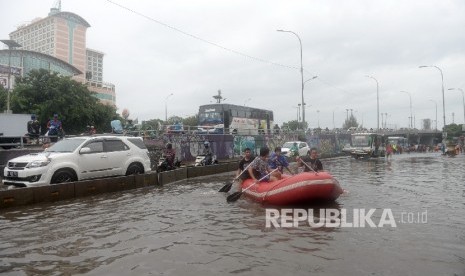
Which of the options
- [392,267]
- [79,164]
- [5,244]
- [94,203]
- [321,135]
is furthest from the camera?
[321,135]

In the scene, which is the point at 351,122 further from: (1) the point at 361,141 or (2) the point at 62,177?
(2) the point at 62,177

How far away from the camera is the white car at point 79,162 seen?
11.3 meters

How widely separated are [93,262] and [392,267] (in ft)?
14.4

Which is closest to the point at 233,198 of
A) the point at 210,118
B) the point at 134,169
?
the point at 134,169

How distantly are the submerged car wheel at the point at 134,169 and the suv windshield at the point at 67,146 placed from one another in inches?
87.8

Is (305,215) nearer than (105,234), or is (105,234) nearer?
(105,234)

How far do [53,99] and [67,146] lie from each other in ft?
106

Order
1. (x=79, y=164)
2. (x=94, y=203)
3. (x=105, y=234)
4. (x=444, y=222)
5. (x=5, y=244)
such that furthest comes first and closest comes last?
(x=79, y=164)
(x=94, y=203)
(x=444, y=222)
(x=105, y=234)
(x=5, y=244)

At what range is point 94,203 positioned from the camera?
11289 mm

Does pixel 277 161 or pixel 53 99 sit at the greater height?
pixel 53 99

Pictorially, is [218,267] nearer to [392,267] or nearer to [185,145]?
[392,267]

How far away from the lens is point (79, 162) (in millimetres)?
12414

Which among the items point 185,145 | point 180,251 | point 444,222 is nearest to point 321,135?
point 185,145

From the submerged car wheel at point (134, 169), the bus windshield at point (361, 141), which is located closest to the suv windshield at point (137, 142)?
the submerged car wheel at point (134, 169)
